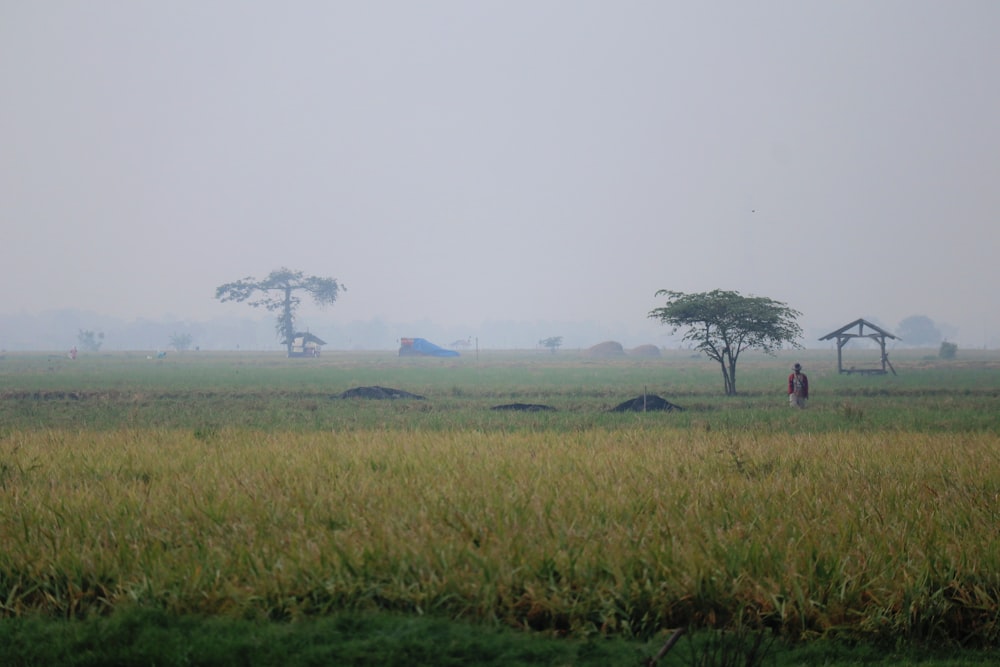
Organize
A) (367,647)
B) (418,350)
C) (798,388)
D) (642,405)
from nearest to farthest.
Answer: (367,647)
(798,388)
(642,405)
(418,350)

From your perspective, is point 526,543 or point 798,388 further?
point 798,388

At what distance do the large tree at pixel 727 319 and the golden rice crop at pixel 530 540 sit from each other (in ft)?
89.7

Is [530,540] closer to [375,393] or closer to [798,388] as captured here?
[798,388]

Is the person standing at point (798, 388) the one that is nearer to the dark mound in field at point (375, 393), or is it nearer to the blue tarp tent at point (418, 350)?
the dark mound in field at point (375, 393)

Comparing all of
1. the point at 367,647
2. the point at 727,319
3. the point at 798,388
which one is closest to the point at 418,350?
the point at 727,319

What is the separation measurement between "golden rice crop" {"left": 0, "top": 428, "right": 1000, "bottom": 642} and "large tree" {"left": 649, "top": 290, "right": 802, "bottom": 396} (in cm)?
2735

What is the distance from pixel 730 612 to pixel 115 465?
9253 mm

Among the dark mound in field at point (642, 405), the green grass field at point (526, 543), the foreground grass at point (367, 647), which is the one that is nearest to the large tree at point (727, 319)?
the dark mound in field at point (642, 405)

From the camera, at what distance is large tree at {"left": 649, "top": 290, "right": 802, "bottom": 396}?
3856 cm

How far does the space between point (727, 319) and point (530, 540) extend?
3353 cm

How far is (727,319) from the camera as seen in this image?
1532 inches

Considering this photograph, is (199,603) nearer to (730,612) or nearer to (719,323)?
(730,612)

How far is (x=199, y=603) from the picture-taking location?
20.9ft

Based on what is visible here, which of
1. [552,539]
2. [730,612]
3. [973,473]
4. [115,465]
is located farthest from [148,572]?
[973,473]
